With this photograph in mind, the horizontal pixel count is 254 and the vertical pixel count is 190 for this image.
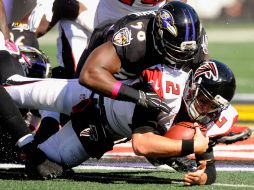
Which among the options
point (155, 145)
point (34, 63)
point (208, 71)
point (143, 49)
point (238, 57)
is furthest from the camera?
point (238, 57)

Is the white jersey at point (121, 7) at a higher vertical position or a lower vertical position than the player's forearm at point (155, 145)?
higher

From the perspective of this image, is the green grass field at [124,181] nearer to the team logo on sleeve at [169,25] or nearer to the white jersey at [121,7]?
the team logo on sleeve at [169,25]

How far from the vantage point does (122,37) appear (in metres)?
5.40

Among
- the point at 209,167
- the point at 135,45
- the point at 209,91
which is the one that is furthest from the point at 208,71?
the point at 209,167

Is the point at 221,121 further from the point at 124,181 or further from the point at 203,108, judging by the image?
the point at 124,181

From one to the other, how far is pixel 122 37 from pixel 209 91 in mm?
621

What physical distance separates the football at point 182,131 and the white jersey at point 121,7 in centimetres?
152

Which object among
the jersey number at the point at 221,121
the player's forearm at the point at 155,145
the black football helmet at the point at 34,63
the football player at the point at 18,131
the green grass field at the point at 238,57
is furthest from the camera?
the green grass field at the point at 238,57

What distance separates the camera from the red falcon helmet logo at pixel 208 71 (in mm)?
5285

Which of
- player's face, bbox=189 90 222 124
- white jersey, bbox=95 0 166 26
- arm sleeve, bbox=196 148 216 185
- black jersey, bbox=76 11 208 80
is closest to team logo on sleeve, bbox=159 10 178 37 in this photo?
black jersey, bbox=76 11 208 80

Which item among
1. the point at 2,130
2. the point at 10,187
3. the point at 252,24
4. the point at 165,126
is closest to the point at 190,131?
the point at 165,126

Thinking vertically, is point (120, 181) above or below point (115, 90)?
below

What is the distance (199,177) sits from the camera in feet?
17.5

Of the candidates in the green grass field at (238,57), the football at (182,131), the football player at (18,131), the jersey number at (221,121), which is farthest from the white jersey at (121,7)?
the green grass field at (238,57)
